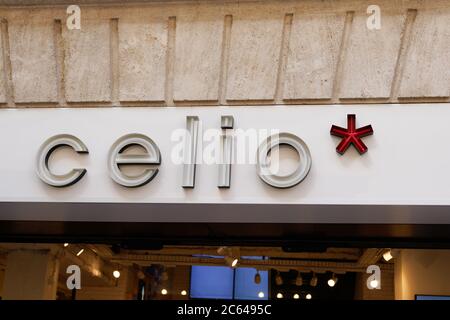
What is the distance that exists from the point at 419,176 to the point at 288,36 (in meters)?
1.47

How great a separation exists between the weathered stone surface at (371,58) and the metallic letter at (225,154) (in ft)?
2.96

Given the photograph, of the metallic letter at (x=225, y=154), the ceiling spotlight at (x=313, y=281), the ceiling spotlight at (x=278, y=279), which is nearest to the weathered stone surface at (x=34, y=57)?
the metallic letter at (x=225, y=154)

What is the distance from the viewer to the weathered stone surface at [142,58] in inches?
185

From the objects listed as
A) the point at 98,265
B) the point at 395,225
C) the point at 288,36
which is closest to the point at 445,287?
the point at 395,225

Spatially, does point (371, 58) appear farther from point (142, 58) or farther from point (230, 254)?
point (230, 254)

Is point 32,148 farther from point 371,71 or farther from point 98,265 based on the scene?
point 98,265

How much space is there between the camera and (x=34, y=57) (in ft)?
15.9

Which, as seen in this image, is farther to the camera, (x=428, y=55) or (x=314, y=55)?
(x=314, y=55)

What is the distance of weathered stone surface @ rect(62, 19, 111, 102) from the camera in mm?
4758

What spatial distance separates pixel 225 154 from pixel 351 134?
3.17ft

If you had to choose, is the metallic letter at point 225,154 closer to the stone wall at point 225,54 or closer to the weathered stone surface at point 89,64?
the stone wall at point 225,54

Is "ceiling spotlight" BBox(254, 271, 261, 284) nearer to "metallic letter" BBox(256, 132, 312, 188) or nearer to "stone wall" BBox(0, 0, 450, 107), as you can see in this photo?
"metallic letter" BBox(256, 132, 312, 188)

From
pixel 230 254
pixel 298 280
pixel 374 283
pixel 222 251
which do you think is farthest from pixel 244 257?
pixel 374 283
